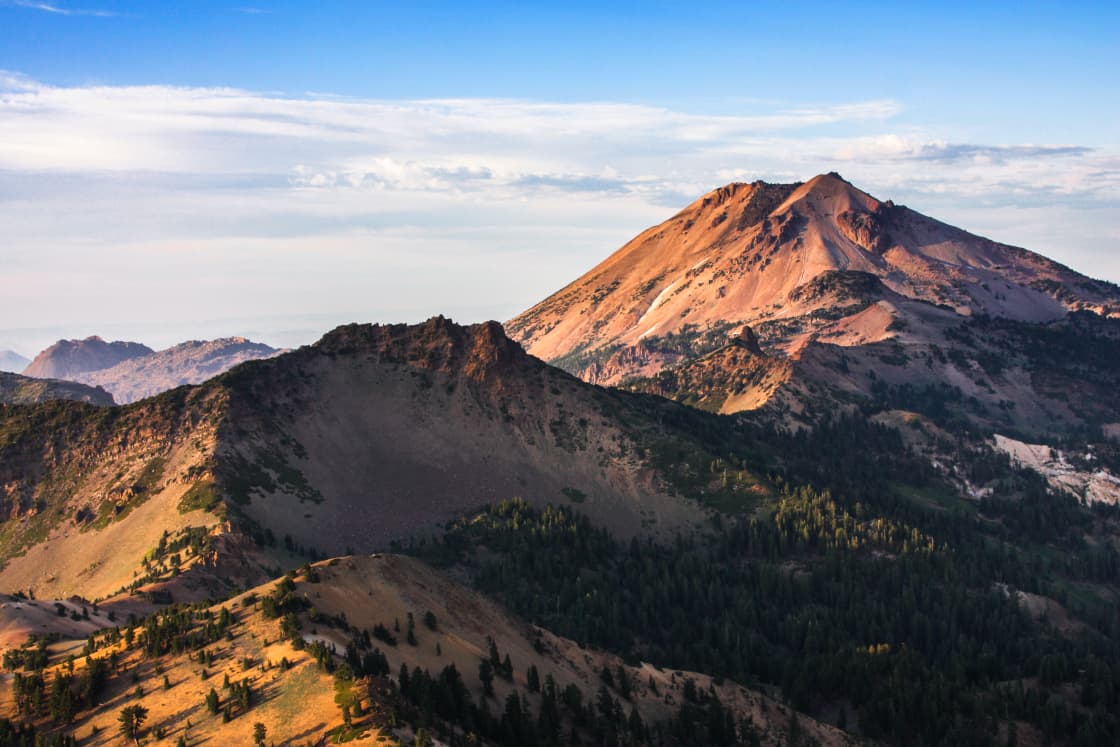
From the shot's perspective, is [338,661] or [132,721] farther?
[338,661]

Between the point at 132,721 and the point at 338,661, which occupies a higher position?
the point at 338,661

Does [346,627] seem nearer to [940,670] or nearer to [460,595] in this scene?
[460,595]

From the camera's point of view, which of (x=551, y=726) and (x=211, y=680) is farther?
(x=551, y=726)

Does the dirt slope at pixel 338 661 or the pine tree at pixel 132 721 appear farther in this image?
the pine tree at pixel 132 721

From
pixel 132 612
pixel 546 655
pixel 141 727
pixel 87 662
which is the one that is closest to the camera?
pixel 141 727

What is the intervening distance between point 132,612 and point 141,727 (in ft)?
214

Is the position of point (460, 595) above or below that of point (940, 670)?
above

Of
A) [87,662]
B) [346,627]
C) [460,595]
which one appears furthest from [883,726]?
[87,662]

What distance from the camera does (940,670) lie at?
193 metres

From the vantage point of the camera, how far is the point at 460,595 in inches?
5689

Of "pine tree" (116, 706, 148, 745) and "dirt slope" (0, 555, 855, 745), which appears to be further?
"pine tree" (116, 706, 148, 745)

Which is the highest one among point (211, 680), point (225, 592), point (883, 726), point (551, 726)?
point (211, 680)

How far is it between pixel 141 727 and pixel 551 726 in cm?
4108

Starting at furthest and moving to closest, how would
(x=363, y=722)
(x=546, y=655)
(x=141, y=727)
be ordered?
(x=546, y=655), (x=141, y=727), (x=363, y=722)
